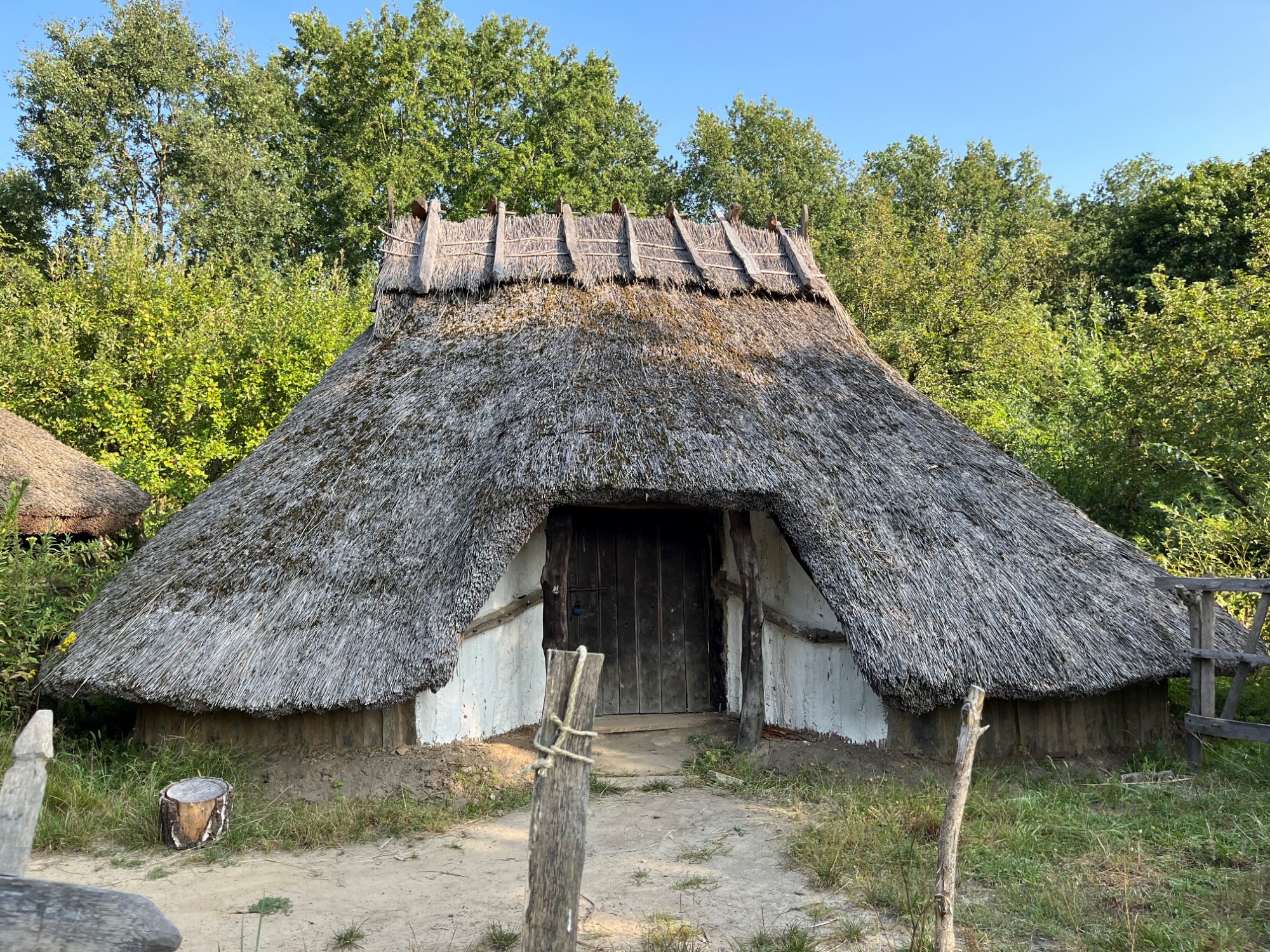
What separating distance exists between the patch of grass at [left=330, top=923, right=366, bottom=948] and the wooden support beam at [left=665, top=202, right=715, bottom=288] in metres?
6.51

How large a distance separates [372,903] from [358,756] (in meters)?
1.78

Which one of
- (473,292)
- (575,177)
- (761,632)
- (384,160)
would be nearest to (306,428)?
(473,292)

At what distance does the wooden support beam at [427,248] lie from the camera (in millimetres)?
8688

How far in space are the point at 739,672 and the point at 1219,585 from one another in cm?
353

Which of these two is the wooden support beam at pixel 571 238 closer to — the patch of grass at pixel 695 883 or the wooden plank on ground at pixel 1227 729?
the patch of grass at pixel 695 883

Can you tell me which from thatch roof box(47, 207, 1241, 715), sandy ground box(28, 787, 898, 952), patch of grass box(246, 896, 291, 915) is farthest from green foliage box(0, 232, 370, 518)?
patch of grass box(246, 896, 291, 915)

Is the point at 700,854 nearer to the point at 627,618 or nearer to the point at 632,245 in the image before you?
the point at 627,618

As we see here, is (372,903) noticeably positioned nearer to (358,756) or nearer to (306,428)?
(358,756)

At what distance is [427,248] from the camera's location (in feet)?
29.6

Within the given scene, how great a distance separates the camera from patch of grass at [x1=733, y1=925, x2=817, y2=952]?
3672 mm

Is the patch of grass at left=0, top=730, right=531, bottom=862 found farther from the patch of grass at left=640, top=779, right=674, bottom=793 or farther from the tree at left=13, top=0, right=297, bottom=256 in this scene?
the tree at left=13, top=0, right=297, bottom=256

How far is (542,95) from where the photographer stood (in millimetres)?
23562

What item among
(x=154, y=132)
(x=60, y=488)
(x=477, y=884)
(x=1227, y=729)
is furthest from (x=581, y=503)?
(x=154, y=132)

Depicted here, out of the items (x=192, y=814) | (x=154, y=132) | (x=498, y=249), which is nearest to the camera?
(x=192, y=814)
